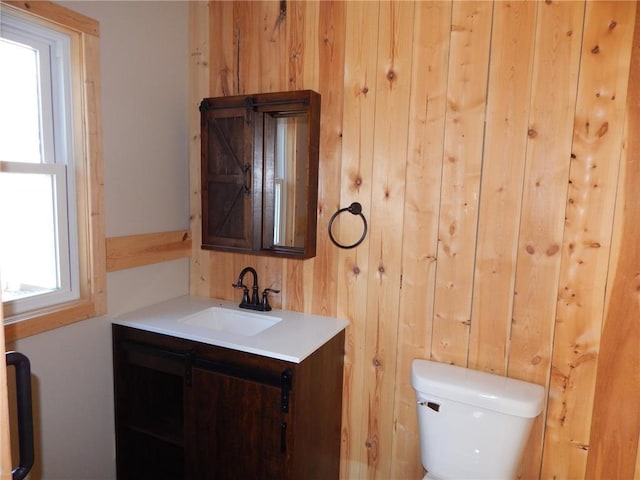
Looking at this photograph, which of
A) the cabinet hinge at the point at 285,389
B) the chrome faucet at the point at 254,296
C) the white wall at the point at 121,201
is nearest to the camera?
the cabinet hinge at the point at 285,389

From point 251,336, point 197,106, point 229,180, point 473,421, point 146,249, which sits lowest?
point 473,421

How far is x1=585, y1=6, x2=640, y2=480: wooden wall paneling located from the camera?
142 cm

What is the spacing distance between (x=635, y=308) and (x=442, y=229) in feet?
2.33

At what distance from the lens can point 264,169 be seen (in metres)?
1.94

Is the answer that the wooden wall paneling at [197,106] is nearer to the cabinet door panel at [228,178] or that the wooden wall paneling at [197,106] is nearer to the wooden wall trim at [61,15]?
the cabinet door panel at [228,178]

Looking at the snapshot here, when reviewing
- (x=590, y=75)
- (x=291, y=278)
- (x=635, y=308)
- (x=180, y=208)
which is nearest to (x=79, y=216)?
(x=180, y=208)

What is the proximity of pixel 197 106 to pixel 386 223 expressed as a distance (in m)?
1.19

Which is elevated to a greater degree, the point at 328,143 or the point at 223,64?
the point at 223,64

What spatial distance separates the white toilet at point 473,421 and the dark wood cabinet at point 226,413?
43 centimetres

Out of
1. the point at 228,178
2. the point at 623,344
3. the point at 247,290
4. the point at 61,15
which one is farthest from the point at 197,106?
the point at 623,344

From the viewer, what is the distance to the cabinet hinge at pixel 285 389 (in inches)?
60.2

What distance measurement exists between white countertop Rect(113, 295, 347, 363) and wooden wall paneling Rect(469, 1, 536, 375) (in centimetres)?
61

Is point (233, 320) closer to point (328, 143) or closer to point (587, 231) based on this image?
point (328, 143)

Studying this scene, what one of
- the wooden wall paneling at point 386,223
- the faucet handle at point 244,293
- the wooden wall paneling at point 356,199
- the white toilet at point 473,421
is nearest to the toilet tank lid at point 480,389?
the white toilet at point 473,421
